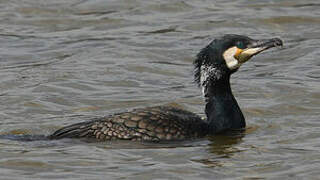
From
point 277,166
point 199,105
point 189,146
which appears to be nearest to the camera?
point 277,166

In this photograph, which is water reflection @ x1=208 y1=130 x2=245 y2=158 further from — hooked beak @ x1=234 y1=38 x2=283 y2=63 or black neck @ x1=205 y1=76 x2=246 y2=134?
hooked beak @ x1=234 y1=38 x2=283 y2=63

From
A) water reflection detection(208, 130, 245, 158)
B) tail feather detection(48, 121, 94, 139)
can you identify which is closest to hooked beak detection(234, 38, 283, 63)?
water reflection detection(208, 130, 245, 158)

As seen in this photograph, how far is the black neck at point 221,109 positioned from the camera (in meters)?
12.6

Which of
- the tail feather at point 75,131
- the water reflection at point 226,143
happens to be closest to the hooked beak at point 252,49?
the water reflection at point 226,143

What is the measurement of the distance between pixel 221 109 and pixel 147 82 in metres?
3.54

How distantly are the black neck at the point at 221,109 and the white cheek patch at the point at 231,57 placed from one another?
10.3 inches

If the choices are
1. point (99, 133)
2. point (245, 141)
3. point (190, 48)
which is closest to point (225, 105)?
point (245, 141)

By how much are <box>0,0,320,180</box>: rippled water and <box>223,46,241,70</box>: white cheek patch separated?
79 cm

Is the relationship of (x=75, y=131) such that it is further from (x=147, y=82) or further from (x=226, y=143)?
(x=147, y=82)

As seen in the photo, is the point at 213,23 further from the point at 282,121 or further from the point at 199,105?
the point at 282,121

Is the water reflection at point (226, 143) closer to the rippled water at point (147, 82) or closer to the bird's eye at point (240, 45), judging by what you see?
the rippled water at point (147, 82)

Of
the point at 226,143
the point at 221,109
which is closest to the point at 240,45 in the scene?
the point at 221,109

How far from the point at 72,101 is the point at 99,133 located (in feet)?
8.97

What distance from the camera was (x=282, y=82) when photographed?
51.8 feet
